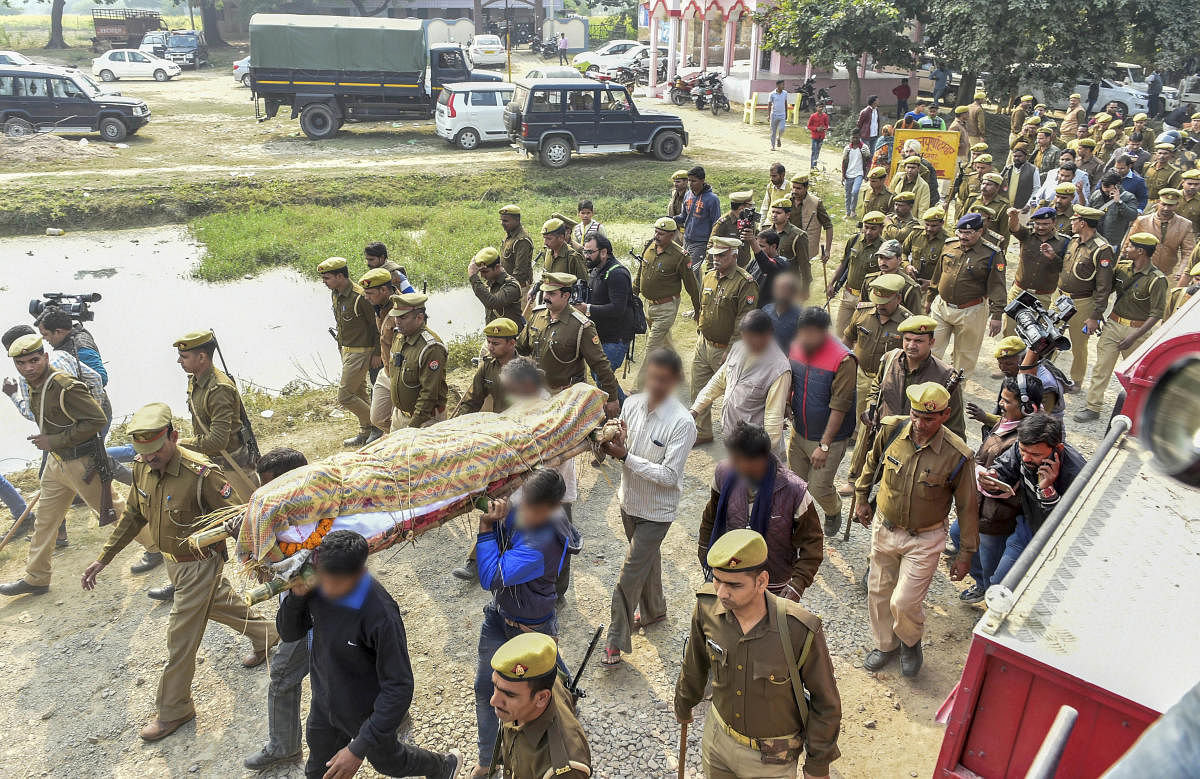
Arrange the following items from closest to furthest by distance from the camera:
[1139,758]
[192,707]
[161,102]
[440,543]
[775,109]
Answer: [1139,758], [192,707], [440,543], [775,109], [161,102]

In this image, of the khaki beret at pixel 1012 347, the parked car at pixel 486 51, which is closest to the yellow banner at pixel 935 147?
the khaki beret at pixel 1012 347

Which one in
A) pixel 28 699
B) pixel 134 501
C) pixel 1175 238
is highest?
pixel 1175 238

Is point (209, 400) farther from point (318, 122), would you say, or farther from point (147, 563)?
point (318, 122)

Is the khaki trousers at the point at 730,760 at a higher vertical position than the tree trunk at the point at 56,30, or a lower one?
lower

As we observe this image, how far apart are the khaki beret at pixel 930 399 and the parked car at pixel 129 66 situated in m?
38.2

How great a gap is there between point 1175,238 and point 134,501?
10.1 m

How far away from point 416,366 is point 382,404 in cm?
104

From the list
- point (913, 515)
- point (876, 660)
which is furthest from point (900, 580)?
point (876, 660)

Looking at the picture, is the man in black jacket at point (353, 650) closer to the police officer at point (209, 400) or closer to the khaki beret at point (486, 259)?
the police officer at point (209, 400)

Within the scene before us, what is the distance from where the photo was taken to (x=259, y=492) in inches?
148

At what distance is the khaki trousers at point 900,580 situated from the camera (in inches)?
179

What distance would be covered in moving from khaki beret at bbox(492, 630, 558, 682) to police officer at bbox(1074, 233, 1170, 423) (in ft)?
22.7

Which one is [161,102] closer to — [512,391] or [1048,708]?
[512,391]

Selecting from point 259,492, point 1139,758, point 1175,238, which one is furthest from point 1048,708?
point 1175,238
